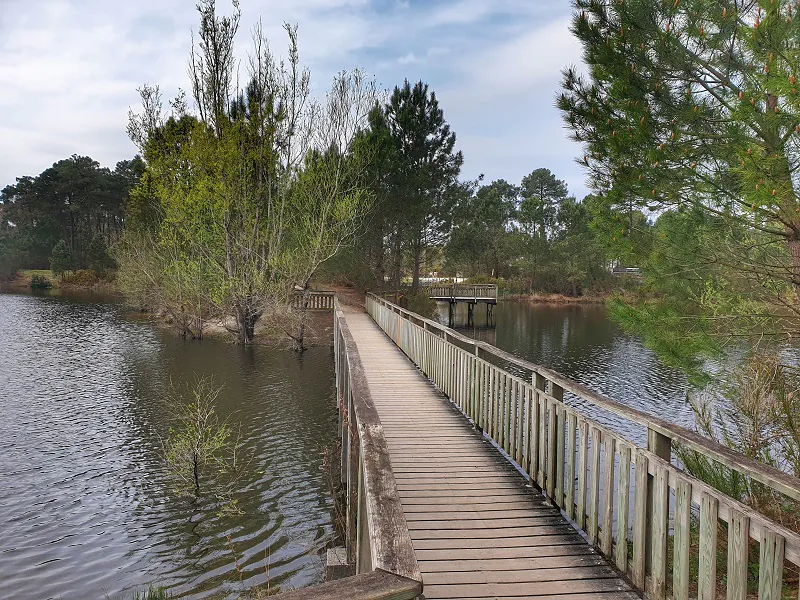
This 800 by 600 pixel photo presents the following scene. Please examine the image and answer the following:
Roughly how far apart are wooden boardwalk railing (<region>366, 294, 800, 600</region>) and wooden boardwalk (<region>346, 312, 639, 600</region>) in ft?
0.52

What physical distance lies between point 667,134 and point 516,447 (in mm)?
4718

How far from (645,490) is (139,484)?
7832 mm

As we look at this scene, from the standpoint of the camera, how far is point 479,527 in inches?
155

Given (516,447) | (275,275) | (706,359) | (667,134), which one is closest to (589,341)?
(275,275)

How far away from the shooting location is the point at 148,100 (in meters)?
23.5

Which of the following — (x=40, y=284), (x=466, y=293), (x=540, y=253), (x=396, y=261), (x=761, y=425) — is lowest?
(x=761, y=425)

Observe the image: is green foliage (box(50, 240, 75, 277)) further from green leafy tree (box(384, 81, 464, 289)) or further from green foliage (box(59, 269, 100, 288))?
green leafy tree (box(384, 81, 464, 289))

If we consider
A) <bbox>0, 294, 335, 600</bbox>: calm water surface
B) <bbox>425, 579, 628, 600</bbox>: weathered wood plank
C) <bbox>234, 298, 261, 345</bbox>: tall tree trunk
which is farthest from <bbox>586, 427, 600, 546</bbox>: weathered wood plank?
<bbox>234, 298, 261, 345</bbox>: tall tree trunk

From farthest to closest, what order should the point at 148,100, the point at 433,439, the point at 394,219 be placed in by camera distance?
the point at 394,219, the point at 148,100, the point at 433,439

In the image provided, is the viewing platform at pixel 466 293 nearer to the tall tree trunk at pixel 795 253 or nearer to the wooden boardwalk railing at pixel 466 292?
the wooden boardwalk railing at pixel 466 292

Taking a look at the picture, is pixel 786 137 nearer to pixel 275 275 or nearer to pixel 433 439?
pixel 433 439

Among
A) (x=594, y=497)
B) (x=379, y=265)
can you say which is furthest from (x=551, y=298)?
(x=594, y=497)

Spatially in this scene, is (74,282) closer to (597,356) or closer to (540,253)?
(540,253)

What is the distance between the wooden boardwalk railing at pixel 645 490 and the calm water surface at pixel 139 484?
9.80 ft
